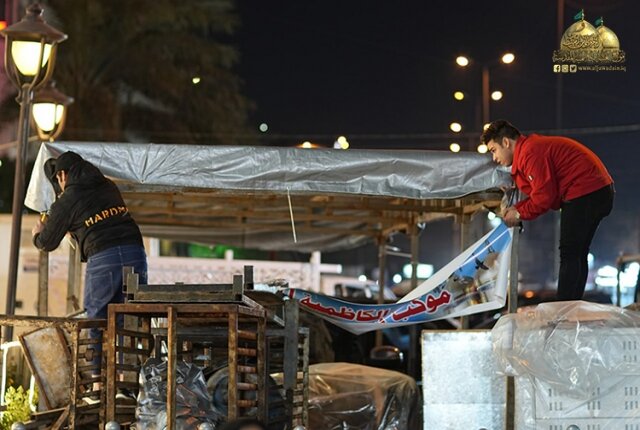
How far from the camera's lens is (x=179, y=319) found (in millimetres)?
6391

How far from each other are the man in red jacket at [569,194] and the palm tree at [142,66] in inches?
838

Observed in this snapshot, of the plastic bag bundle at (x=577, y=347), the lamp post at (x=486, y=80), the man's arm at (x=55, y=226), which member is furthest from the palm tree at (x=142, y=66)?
the plastic bag bundle at (x=577, y=347)

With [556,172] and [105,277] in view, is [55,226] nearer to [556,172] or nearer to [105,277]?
[105,277]

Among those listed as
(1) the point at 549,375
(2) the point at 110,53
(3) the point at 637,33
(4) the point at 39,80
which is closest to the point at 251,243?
(4) the point at 39,80

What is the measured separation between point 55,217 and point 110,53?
870 inches

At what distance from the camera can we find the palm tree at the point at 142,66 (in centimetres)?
2805

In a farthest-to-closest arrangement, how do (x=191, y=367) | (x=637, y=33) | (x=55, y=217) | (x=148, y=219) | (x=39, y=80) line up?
1. (x=637, y=33)
2. (x=148, y=219)
3. (x=39, y=80)
4. (x=55, y=217)
5. (x=191, y=367)

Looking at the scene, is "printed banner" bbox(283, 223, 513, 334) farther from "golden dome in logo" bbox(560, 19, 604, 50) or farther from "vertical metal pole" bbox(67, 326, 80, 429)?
"golden dome in logo" bbox(560, 19, 604, 50)

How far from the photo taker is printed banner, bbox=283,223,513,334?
309 inches

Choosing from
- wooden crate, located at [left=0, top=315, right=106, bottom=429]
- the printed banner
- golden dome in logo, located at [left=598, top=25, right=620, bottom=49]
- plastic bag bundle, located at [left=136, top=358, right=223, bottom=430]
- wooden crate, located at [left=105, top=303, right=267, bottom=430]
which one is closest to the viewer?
wooden crate, located at [left=105, top=303, right=267, bottom=430]

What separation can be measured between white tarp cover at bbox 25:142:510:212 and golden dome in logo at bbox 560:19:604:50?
3301mm

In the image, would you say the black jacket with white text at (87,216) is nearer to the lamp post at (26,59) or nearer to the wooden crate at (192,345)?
the wooden crate at (192,345)

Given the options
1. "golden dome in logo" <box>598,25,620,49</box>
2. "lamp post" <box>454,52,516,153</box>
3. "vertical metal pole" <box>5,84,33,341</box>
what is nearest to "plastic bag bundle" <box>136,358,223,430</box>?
"vertical metal pole" <box>5,84,33,341</box>

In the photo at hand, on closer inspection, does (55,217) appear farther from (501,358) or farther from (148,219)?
(148,219)
